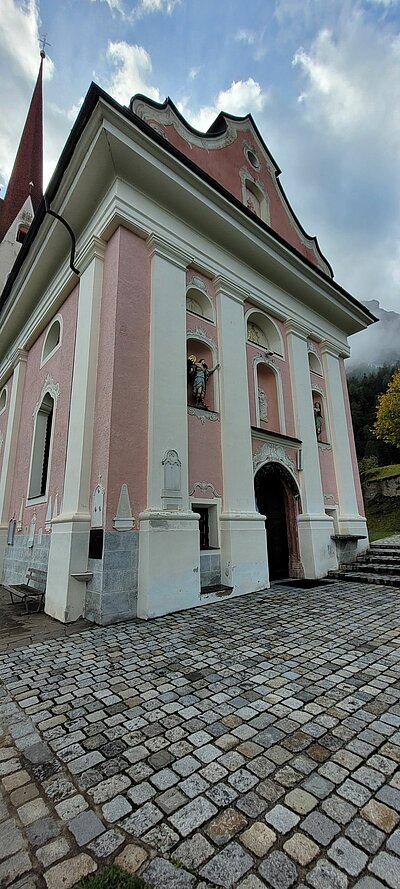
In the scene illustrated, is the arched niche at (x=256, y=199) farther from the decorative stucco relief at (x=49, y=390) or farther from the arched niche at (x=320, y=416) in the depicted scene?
the decorative stucco relief at (x=49, y=390)

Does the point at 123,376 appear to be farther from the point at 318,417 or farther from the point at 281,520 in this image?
the point at 318,417

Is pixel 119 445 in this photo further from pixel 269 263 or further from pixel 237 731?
pixel 269 263

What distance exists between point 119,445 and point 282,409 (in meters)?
5.14

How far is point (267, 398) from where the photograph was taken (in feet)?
32.9

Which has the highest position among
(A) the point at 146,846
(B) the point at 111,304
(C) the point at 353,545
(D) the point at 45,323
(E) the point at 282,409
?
(D) the point at 45,323

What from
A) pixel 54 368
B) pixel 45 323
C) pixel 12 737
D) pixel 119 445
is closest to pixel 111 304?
pixel 119 445

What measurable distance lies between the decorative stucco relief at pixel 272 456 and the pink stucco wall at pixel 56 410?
161 inches

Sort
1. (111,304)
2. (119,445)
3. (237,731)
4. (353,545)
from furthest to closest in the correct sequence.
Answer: (353,545)
(111,304)
(119,445)
(237,731)

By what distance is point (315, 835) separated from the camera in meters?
1.65

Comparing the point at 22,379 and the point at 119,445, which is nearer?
the point at 119,445

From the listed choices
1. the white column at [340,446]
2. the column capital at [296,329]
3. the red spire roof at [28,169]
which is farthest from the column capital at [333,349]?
the red spire roof at [28,169]

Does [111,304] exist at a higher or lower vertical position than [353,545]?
higher

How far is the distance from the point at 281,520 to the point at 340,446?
129 inches

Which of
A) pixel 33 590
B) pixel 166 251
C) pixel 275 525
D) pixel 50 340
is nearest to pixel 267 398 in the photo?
pixel 275 525
